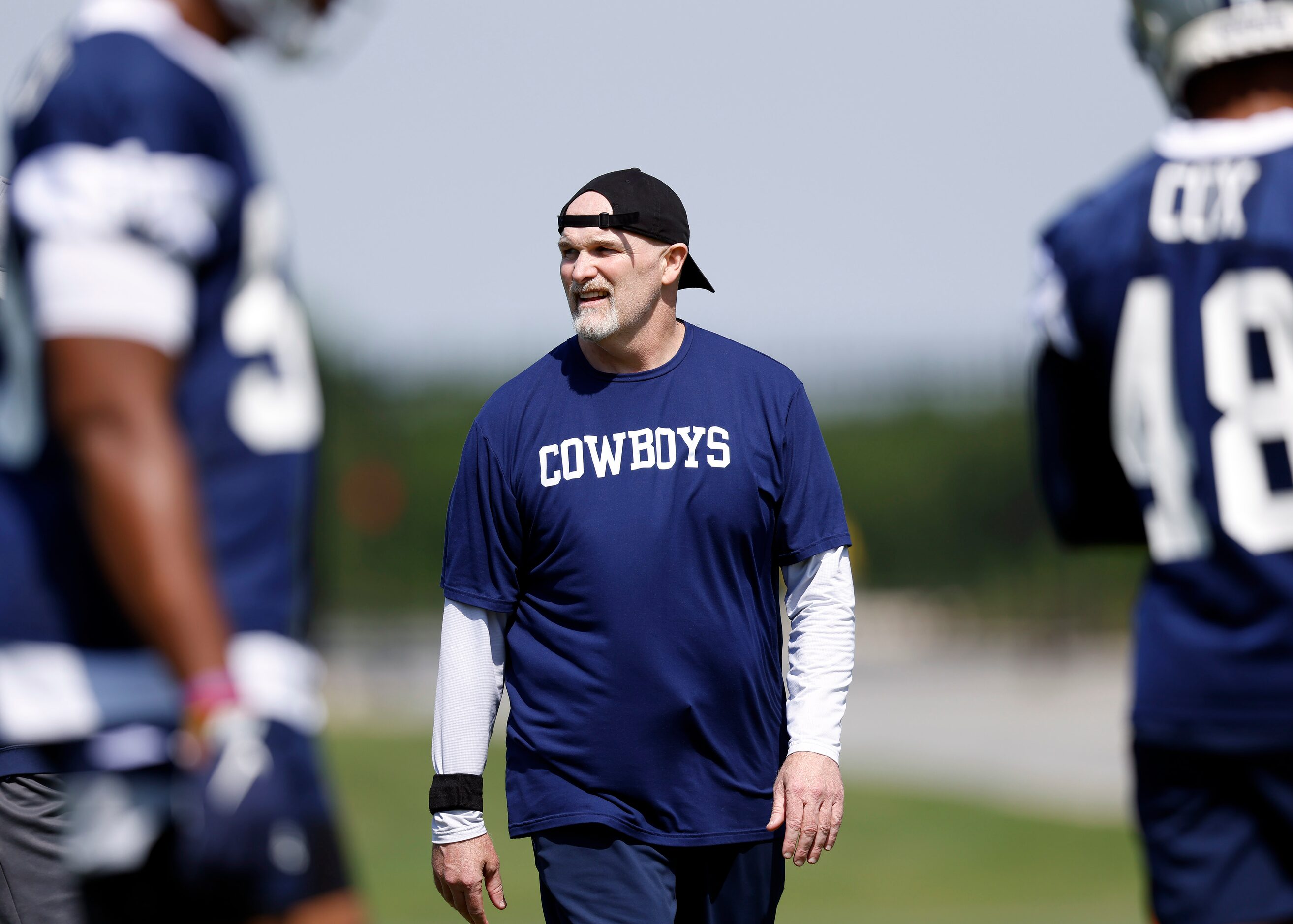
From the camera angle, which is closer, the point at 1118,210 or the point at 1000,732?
the point at 1118,210

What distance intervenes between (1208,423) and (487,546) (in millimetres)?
2070

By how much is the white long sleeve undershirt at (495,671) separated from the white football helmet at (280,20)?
6.30ft

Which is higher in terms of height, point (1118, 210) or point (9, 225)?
point (9, 225)

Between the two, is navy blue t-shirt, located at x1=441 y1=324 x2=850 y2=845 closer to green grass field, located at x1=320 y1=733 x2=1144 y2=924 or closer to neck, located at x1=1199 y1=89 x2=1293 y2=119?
neck, located at x1=1199 y1=89 x2=1293 y2=119

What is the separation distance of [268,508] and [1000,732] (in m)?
22.8

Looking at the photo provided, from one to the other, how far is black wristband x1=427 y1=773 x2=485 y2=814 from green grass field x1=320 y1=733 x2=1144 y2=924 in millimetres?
6965

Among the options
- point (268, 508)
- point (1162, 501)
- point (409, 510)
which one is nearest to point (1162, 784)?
point (1162, 501)

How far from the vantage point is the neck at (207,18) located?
2244mm

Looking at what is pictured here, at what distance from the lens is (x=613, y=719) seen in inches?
149

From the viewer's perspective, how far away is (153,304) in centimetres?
208

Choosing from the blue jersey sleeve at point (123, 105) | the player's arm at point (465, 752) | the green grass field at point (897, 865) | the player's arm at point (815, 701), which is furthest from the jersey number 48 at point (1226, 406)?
the green grass field at point (897, 865)

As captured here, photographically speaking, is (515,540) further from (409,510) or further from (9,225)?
(409,510)

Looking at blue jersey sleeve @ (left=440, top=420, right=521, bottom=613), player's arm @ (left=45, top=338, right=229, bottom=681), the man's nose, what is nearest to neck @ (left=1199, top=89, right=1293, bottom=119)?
player's arm @ (left=45, top=338, right=229, bottom=681)

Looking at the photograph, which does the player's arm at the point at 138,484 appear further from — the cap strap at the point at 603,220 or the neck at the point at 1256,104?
the cap strap at the point at 603,220
